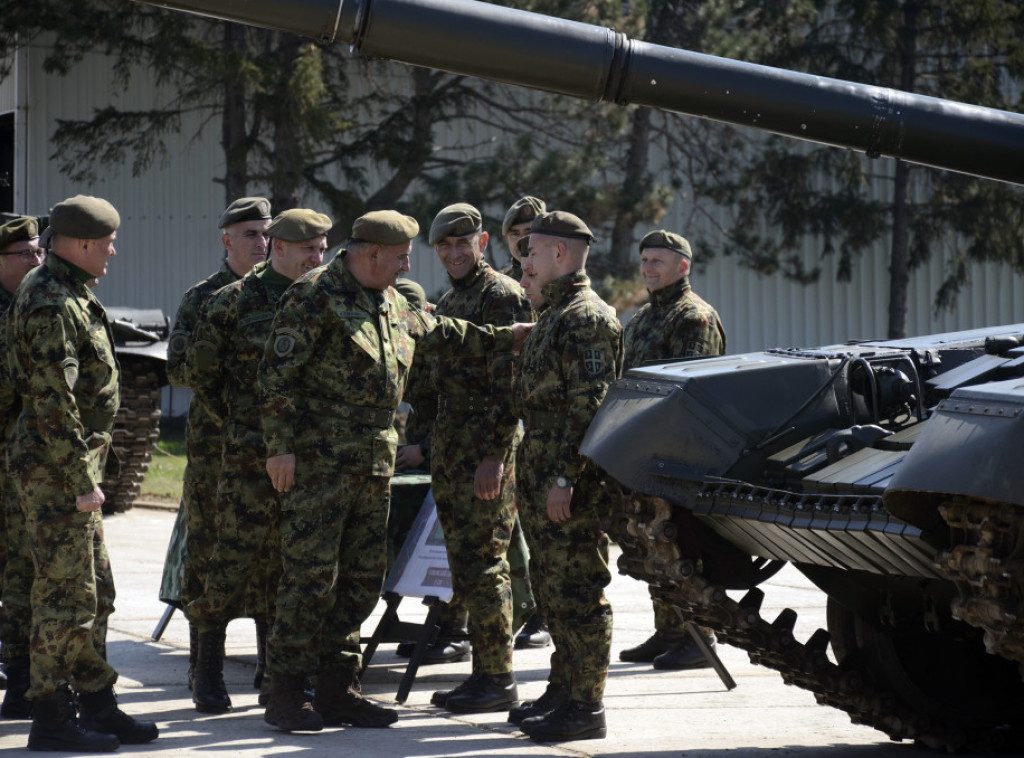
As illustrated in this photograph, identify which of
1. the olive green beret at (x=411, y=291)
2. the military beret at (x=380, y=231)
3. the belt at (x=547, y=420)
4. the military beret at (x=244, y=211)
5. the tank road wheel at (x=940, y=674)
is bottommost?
the tank road wheel at (x=940, y=674)

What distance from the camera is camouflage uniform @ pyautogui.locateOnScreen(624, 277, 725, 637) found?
23.6 feet

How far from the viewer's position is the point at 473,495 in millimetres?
6367

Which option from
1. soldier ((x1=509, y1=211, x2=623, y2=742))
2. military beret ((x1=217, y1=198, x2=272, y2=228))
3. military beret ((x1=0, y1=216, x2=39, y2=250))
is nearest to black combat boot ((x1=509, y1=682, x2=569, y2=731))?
soldier ((x1=509, y1=211, x2=623, y2=742))

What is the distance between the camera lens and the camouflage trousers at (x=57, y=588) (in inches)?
211

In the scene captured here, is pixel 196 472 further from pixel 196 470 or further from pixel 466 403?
pixel 466 403

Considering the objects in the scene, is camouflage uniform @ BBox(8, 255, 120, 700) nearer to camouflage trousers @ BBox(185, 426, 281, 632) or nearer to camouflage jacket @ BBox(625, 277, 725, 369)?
camouflage trousers @ BBox(185, 426, 281, 632)

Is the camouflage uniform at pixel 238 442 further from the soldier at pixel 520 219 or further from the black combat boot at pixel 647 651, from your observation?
the black combat boot at pixel 647 651

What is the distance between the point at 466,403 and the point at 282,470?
3.59ft

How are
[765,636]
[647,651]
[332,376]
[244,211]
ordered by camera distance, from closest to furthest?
[765,636] < [332,376] < [244,211] < [647,651]

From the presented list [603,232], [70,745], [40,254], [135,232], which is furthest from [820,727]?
[135,232]

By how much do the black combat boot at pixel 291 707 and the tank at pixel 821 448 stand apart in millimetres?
1379

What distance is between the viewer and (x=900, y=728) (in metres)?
5.47

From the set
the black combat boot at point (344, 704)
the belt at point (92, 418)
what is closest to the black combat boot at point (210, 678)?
the black combat boot at point (344, 704)

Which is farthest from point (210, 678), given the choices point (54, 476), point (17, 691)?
point (54, 476)
